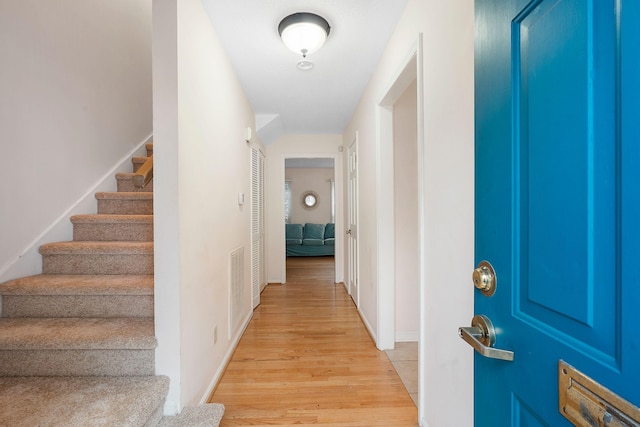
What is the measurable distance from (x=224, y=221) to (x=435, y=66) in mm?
1801

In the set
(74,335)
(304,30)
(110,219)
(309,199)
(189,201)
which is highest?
(304,30)

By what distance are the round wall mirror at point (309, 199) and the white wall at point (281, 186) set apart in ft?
13.2

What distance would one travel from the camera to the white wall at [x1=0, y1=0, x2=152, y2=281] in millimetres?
1737

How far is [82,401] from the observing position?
1.29 meters

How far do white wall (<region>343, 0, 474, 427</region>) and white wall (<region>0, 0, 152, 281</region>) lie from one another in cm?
238

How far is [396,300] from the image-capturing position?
2.70 m

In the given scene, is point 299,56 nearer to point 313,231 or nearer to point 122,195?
point 122,195

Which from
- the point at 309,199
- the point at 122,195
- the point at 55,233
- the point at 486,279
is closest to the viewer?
the point at 486,279

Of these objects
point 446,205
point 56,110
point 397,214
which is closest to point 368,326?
point 397,214

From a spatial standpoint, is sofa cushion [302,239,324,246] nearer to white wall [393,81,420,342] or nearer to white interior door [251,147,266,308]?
white interior door [251,147,266,308]

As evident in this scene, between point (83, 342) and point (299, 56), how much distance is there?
2402 mm

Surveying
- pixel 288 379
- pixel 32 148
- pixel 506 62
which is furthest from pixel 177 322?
pixel 506 62

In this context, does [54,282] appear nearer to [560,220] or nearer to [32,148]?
[32,148]

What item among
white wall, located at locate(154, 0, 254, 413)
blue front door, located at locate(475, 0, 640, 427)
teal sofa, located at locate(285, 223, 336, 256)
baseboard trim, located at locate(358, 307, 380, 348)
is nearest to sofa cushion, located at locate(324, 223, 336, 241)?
teal sofa, located at locate(285, 223, 336, 256)
